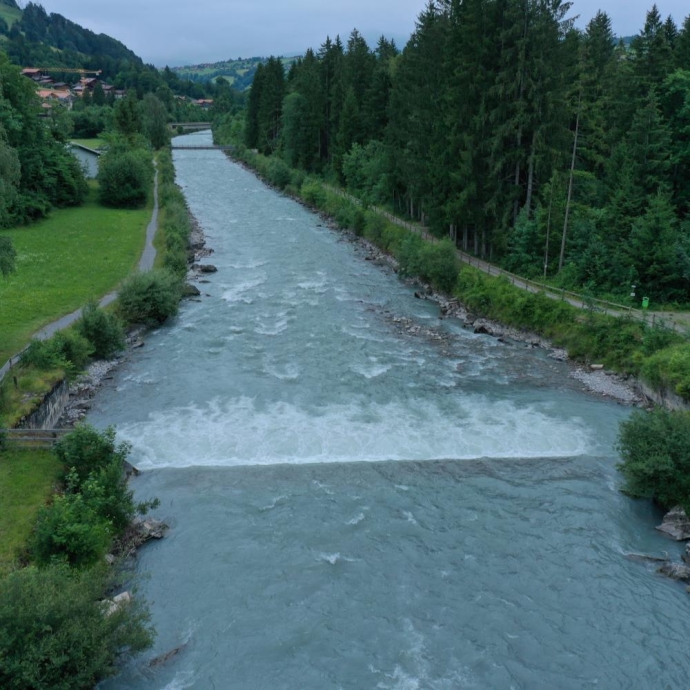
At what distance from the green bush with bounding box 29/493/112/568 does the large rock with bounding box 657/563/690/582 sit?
13.9 metres

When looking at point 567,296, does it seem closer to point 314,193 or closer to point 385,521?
point 385,521

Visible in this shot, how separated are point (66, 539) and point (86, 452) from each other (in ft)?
12.4

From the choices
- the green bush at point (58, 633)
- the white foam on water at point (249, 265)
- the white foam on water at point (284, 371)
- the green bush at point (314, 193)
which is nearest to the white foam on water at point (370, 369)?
the white foam on water at point (284, 371)

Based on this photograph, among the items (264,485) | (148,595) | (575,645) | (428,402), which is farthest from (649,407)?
(148,595)

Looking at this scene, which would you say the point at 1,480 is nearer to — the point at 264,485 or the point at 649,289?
the point at 264,485

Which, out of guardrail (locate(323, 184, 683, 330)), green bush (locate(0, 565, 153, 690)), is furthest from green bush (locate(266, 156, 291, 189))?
green bush (locate(0, 565, 153, 690))

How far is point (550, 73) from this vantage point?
37562mm

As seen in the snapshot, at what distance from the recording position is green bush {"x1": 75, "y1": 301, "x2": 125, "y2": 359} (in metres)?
29.5

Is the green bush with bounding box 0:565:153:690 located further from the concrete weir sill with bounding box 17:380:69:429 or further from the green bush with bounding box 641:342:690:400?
the green bush with bounding box 641:342:690:400

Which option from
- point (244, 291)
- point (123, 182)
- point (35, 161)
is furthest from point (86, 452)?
point (123, 182)

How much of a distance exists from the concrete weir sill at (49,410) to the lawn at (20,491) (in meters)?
2.22

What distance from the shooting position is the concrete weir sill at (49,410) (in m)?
21.7

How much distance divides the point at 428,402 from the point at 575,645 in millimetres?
12258

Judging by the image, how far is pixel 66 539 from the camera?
50.7 ft
